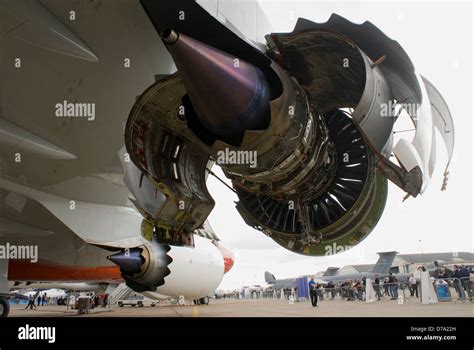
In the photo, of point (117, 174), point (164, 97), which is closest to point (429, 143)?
point (164, 97)

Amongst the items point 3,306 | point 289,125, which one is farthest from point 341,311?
point 3,306

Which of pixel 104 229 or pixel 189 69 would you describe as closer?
pixel 189 69

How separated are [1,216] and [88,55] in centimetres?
539

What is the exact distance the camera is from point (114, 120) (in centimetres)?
664

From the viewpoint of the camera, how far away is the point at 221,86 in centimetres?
449

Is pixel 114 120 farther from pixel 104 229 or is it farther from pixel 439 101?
pixel 439 101

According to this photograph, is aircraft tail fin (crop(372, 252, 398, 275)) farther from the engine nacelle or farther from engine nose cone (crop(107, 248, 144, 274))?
engine nose cone (crop(107, 248, 144, 274))

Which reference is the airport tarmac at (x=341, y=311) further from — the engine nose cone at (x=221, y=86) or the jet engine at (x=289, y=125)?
the engine nose cone at (x=221, y=86)

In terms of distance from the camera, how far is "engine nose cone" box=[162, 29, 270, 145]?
14.2ft

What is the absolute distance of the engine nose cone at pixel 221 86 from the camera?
4320 mm

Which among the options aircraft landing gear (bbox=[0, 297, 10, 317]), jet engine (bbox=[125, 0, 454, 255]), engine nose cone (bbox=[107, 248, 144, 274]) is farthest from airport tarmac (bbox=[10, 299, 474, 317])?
aircraft landing gear (bbox=[0, 297, 10, 317])

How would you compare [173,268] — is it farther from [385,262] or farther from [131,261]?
[385,262]
